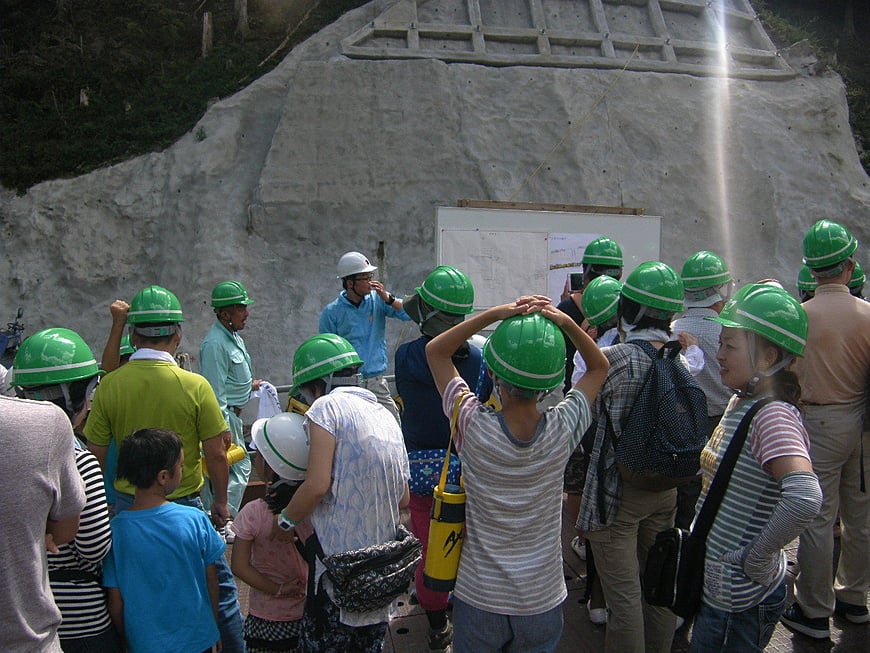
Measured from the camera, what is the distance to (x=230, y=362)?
475cm

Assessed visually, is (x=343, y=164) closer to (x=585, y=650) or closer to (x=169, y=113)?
(x=169, y=113)

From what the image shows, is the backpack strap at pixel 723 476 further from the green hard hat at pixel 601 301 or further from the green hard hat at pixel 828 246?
the green hard hat at pixel 828 246

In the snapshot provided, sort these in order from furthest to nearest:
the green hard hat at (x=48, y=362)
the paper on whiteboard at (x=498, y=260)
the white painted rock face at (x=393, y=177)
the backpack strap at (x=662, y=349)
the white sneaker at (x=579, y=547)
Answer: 1. the white painted rock face at (x=393, y=177)
2. the paper on whiteboard at (x=498, y=260)
3. the white sneaker at (x=579, y=547)
4. the backpack strap at (x=662, y=349)
5. the green hard hat at (x=48, y=362)

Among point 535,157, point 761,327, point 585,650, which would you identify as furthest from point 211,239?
point 761,327

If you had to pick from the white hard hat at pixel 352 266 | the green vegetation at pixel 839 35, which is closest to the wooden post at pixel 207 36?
the white hard hat at pixel 352 266

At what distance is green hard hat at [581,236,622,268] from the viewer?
16.0ft

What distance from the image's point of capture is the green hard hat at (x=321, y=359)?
2.62 metres

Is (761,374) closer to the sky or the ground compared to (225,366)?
Result: closer to the sky

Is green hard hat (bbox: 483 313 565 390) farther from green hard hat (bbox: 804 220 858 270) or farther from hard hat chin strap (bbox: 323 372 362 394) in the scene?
green hard hat (bbox: 804 220 858 270)

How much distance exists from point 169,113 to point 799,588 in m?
10.1

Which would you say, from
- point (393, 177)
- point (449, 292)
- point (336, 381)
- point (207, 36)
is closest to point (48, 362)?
point (336, 381)

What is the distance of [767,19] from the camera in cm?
1241

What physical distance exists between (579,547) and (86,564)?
3.32m

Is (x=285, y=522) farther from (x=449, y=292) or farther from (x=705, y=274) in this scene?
(x=705, y=274)
